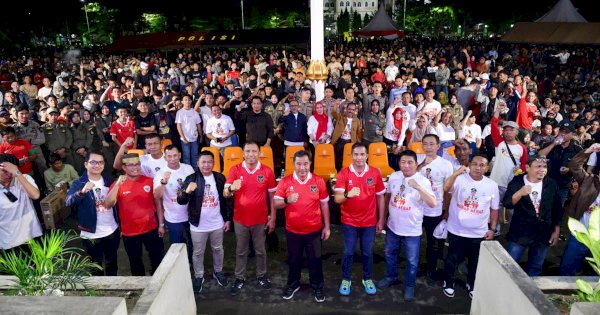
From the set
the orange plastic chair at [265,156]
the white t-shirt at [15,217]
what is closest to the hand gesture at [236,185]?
the white t-shirt at [15,217]

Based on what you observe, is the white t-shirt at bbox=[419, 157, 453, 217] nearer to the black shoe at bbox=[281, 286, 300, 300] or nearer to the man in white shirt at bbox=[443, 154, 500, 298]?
the man in white shirt at bbox=[443, 154, 500, 298]

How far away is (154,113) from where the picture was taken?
31.1 ft

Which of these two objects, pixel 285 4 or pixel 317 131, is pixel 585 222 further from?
pixel 285 4

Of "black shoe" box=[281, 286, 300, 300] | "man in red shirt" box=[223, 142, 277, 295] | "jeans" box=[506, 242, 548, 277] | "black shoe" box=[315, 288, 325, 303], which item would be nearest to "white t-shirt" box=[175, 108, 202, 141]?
"man in red shirt" box=[223, 142, 277, 295]

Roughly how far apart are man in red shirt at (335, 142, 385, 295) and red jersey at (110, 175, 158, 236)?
2266 mm

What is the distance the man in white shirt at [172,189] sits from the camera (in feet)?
18.0

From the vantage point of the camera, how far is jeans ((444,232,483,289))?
5.41 m

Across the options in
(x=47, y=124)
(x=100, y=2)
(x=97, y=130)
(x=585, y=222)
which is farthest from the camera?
(x=100, y=2)

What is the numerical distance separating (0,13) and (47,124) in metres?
18.5

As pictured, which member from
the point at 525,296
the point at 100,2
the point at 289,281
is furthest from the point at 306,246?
the point at 100,2

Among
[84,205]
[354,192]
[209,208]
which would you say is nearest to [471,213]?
[354,192]

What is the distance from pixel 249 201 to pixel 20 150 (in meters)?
4.69

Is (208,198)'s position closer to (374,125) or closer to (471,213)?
(471,213)

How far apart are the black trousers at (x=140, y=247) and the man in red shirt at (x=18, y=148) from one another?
3.37 m
